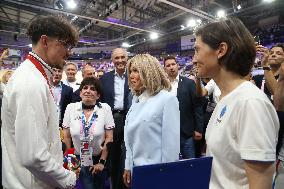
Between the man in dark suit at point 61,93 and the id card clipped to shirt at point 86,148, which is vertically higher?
the man in dark suit at point 61,93

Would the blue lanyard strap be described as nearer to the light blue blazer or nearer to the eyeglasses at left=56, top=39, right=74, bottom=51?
the light blue blazer

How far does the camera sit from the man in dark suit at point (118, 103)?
3594mm

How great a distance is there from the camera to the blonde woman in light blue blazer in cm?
222

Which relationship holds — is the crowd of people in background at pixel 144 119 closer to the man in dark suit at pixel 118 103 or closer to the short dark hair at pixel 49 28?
the short dark hair at pixel 49 28

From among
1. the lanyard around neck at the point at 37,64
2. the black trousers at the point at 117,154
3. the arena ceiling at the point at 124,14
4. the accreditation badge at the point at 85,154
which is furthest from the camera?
the arena ceiling at the point at 124,14

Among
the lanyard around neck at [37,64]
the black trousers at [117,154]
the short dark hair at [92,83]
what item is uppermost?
the lanyard around neck at [37,64]

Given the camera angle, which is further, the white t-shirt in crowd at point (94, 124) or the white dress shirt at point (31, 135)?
the white t-shirt in crowd at point (94, 124)

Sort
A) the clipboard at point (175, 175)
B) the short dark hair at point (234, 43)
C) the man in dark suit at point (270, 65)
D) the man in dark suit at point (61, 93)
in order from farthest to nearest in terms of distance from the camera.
Result: the man in dark suit at point (61, 93) < the man in dark suit at point (270, 65) < the short dark hair at point (234, 43) < the clipboard at point (175, 175)

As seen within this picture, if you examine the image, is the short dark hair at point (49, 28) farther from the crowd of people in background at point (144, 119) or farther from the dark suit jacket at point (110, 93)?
the dark suit jacket at point (110, 93)

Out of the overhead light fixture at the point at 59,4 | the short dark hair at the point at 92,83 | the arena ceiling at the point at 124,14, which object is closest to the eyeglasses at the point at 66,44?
the short dark hair at the point at 92,83

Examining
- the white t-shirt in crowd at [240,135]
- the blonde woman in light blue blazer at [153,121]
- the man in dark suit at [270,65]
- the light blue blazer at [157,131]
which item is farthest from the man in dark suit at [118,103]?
the white t-shirt in crowd at [240,135]

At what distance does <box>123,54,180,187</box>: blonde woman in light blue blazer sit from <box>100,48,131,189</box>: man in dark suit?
47.3 inches

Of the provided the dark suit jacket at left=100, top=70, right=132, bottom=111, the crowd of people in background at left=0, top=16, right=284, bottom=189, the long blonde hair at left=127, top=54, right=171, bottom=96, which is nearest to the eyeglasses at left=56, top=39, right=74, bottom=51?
the crowd of people in background at left=0, top=16, right=284, bottom=189

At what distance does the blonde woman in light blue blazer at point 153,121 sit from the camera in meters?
2.22
